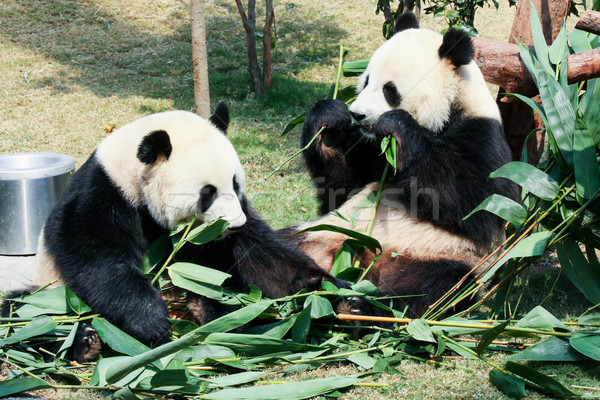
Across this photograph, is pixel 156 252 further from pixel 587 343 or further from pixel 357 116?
pixel 587 343

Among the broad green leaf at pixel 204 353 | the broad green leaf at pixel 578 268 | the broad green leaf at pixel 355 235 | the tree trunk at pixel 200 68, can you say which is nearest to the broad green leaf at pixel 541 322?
the broad green leaf at pixel 578 268

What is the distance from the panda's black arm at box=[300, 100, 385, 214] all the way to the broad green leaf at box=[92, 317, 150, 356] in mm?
1956

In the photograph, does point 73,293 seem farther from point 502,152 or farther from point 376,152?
point 502,152

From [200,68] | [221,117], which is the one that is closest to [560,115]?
[221,117]

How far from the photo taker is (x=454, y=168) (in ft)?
12.7

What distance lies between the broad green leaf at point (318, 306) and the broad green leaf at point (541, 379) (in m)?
0.89

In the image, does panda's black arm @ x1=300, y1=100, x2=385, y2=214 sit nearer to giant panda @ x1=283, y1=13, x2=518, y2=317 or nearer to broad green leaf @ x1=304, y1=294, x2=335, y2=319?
giant panda @ x1=283, y1=13, x2=518, y2=317

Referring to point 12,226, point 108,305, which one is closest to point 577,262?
point 108,305

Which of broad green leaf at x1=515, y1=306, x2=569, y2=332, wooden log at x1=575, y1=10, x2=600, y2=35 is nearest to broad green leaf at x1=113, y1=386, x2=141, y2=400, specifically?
broad green leaf at x1=515, y1=306, x2=569, y2=332

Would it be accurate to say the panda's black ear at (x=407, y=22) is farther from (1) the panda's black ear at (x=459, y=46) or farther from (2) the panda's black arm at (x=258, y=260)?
(2) the panda's black arm at (x=258, y=260)

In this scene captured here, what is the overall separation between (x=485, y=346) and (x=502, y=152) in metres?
1.42

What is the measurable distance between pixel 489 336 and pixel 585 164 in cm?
103

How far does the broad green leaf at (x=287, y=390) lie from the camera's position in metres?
2.67

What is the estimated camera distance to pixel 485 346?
2982mm
